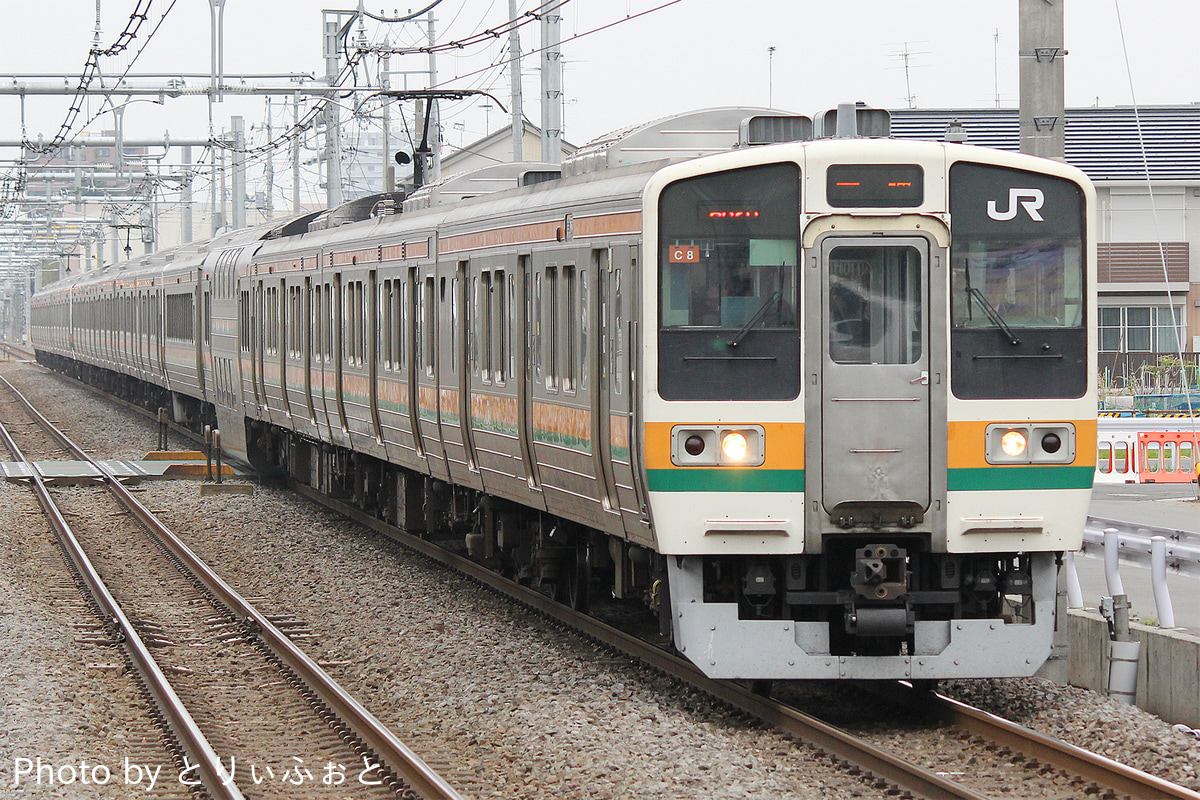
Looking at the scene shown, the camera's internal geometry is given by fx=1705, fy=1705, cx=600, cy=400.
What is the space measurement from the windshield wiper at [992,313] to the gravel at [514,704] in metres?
1.81

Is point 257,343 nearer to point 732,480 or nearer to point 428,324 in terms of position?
point 428,324

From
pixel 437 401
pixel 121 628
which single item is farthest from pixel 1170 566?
pixel 121 628

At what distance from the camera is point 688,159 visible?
812 centimetres

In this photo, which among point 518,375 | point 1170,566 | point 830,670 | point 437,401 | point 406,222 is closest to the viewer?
point 830,670

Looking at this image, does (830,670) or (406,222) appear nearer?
(830,670)

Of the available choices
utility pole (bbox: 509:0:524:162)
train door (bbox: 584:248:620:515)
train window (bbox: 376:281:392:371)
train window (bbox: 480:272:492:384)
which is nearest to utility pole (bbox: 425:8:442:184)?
utility pole (bbox: 509:0:524:162)

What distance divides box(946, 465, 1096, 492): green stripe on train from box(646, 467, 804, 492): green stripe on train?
75cm

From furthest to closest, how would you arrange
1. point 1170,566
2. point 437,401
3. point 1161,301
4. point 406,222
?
1. point 1161,301
2. point 406,222
3. point 437,401
4. point 1170,566

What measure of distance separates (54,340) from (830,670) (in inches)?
1974

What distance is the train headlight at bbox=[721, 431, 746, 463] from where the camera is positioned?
313 inches

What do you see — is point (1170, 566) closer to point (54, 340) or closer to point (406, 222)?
point (406, 222)

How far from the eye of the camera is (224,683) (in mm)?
9688

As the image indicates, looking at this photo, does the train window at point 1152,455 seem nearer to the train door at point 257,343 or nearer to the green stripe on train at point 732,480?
the train door at point 257,343

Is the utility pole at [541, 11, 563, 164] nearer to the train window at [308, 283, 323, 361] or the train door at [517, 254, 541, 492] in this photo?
the train window at [308, 283, 323, 361]
